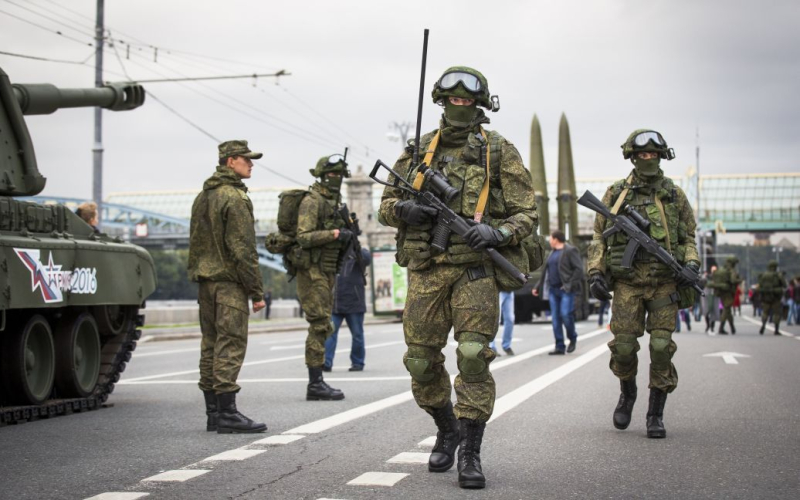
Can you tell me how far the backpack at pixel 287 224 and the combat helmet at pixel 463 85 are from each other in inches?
182

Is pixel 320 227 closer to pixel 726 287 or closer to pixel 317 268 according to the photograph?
pixel 317 268

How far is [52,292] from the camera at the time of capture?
10023 millimetres

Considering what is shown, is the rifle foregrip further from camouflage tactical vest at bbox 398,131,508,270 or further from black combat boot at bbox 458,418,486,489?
black combat boot at bbox 458,418,486,489

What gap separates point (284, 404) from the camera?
1054cm

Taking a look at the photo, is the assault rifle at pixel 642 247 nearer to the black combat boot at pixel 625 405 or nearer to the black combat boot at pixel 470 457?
the black combat boot at pixel 625 405

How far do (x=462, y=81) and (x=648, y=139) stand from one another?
258 centimetres

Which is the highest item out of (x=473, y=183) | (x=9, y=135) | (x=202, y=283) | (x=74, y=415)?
(x=9, y=135)

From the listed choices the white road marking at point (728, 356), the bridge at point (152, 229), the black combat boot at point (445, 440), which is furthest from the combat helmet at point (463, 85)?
the bridge at point (152, 229)

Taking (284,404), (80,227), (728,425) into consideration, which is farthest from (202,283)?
(728,425)

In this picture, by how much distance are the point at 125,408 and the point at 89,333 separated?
99 centimetres

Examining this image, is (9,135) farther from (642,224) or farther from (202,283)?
(642,224)

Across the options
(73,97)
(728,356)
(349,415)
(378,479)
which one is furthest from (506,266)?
(728,356)

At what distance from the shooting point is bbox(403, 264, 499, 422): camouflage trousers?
249 inches

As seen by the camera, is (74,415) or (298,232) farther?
(298,232)
